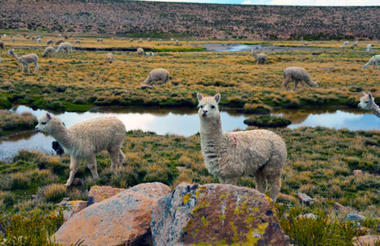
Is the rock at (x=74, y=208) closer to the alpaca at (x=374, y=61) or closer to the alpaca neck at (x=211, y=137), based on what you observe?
the alpaca neck at (x=211, y=137)

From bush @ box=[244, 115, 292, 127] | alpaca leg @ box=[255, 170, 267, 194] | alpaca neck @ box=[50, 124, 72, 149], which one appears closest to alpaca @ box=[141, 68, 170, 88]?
bush @ box=[244, 115, 292, 127]

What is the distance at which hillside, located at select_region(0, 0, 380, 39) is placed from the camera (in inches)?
3178

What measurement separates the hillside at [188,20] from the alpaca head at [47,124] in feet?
255

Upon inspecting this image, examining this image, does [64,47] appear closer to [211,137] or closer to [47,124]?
[47,124]

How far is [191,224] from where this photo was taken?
2730 millimetres

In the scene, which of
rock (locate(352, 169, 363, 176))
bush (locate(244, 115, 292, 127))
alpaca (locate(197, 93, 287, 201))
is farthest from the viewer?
bush (locate(244, 115, 292, 127))

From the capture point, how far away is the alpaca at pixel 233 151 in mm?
4699

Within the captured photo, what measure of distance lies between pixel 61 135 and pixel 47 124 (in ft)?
1.28

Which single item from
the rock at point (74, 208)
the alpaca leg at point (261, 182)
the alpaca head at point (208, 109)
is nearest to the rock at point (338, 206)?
the alpaca leg at point (261, 182)

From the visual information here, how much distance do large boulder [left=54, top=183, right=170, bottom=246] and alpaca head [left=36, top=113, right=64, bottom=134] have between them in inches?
132

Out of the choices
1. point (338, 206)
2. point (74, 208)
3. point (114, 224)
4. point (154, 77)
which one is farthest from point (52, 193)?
point (154, 77)

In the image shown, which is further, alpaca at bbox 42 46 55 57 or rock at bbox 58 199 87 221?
alpaca at bbox 42 46 55 57

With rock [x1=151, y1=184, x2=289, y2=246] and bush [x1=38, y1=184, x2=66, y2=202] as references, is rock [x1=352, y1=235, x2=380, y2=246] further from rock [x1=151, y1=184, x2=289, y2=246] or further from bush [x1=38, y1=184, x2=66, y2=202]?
bush [x1=38, y1=184, x2=66, y2=202]

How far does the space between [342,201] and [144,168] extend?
512 centimetres
